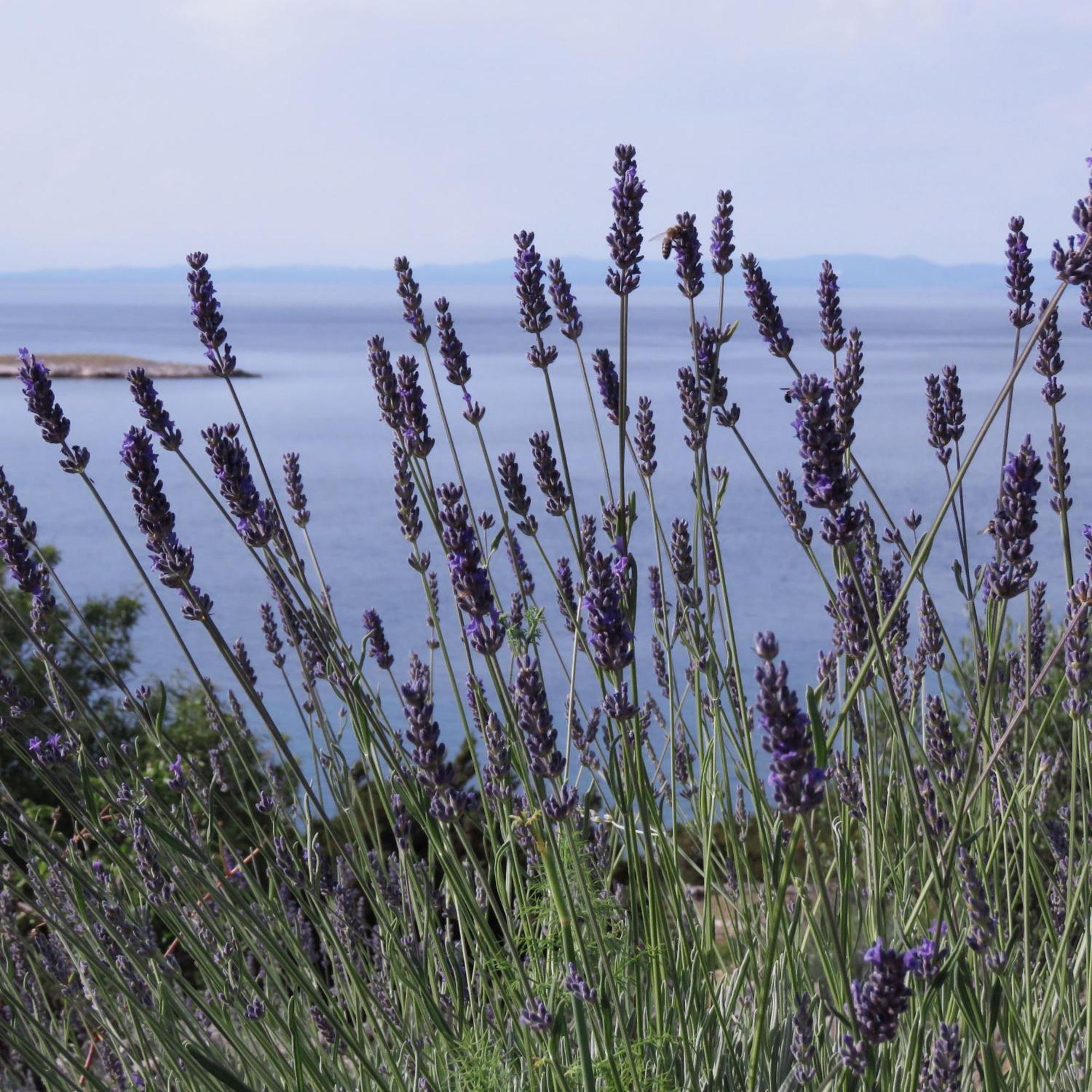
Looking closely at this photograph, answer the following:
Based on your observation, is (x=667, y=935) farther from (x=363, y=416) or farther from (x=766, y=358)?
(x=766, y=358)

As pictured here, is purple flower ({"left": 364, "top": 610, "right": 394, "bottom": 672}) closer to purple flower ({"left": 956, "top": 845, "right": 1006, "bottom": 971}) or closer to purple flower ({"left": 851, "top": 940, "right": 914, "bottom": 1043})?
purple flower ({"left": 956, "top": 845, "right": 1006, "bottom": 971})

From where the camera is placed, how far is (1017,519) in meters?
1.14

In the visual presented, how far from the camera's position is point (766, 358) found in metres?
25.4

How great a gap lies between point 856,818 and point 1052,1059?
1.30ft

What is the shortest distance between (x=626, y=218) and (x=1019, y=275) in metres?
0.68

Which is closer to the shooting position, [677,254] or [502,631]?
[502,631]

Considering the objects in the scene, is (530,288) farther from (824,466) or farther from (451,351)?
(824,466)

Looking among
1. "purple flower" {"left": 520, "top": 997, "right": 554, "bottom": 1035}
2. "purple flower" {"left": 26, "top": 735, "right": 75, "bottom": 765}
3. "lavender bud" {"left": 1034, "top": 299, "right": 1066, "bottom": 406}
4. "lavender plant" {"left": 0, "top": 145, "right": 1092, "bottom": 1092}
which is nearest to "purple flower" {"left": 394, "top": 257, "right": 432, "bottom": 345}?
"lavender plant" {"left": 0, "top": 145, "right": 1092, "bottom": 1092}

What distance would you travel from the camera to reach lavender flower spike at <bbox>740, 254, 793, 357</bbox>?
1.70m

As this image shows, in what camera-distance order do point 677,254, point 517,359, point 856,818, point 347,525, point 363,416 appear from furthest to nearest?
1. point 517,359
2. point 363,416
3. point 347,525
4. point 856,818
5. point 677,254

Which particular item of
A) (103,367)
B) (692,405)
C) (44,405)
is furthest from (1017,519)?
(103,367)

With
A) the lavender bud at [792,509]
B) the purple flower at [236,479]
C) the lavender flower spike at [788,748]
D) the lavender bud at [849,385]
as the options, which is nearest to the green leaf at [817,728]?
the lavender flower spike at [788,748]

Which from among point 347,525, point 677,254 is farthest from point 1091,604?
point 347,525

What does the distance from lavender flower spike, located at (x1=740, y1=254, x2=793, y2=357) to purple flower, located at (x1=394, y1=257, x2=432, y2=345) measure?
0.46 meters
